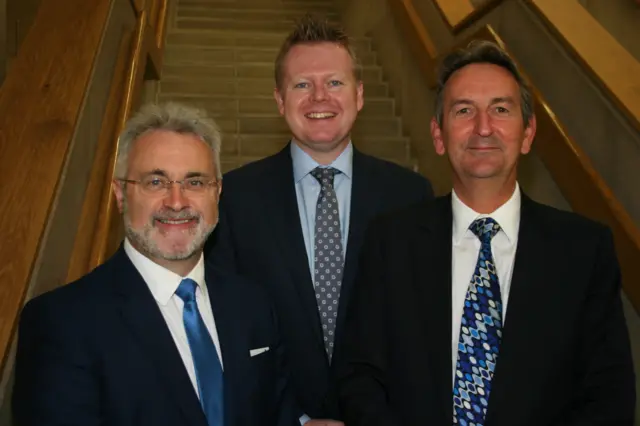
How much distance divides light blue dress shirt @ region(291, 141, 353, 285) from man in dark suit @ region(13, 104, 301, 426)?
1.63 feet

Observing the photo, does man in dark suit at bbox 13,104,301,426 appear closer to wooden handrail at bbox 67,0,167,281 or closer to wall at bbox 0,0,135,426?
wall at bbox 0,0,135,426

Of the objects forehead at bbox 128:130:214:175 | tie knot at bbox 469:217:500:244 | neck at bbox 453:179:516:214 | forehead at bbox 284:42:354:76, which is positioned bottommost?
tie knot at bbox 469:217:500:244

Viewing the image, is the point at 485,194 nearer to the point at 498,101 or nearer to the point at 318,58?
the point at 498,101

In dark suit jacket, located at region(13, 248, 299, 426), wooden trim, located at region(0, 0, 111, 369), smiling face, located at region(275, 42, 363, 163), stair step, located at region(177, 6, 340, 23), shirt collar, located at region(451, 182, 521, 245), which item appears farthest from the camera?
stair step, located at region(177, 6, 340, 23)

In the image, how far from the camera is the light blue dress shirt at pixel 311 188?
2611 mm

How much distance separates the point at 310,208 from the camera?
2.63 metres

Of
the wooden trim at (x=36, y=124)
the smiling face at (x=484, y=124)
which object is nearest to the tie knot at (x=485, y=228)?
the smiling face at (x=484, y=124)

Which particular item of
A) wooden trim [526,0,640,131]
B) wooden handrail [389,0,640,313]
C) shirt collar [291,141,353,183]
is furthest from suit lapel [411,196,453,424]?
wooden trim [526,0,640,131]

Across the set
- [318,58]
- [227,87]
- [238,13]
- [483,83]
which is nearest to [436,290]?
[483,83]

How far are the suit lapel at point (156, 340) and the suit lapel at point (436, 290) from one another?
54 cm

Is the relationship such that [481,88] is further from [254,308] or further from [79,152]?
[79,152]

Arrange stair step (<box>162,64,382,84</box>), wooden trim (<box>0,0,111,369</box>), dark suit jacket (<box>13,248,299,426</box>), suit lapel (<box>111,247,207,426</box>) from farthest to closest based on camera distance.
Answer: stair step (<box>162,64,382,84</box>) < wooden trim (<box>0,0,111,369</box>) < suit lapel (<box>111,247,207,426</box>) < dark suit jacket (<box>13,248,299,426</box>)

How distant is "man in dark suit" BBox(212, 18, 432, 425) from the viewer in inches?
97.0

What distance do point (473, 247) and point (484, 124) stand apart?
302 millimetres
